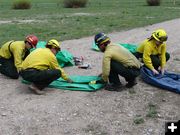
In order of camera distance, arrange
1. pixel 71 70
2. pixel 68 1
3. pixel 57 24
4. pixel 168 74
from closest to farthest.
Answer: pixel 168 74, pixel 71 70, pixel 57 24, pixel 68 1

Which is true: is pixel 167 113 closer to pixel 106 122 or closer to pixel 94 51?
pixel 106 122

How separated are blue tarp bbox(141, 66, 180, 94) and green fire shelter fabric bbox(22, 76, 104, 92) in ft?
3.29

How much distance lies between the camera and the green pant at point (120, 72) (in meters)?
8.36

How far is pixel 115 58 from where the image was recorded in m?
8.34

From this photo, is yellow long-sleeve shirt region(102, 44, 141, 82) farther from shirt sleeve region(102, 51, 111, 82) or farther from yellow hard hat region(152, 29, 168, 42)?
yellow hard hat region(152, 29, 168, 42)

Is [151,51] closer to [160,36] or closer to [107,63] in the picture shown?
[160,36]

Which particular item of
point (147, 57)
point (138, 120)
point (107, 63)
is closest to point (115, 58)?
point (107, 63)

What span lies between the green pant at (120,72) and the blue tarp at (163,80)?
460 mm

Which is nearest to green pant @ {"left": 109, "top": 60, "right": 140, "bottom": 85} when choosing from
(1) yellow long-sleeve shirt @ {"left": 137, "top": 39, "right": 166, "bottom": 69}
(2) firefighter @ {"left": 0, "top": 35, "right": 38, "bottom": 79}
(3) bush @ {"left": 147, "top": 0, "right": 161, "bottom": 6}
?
(1) yellow long-sleeve shirt @ {"left": 137, "top": 39, "right": 166, "bottom": 69}

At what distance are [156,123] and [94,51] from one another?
19.8 ft

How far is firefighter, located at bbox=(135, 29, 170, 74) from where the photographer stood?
350 inches

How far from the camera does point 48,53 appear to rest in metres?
8.25

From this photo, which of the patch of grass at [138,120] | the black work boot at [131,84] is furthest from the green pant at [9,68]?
the patch of grass at [138,120]

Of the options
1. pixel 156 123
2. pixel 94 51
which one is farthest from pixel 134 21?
pixel 156 123
